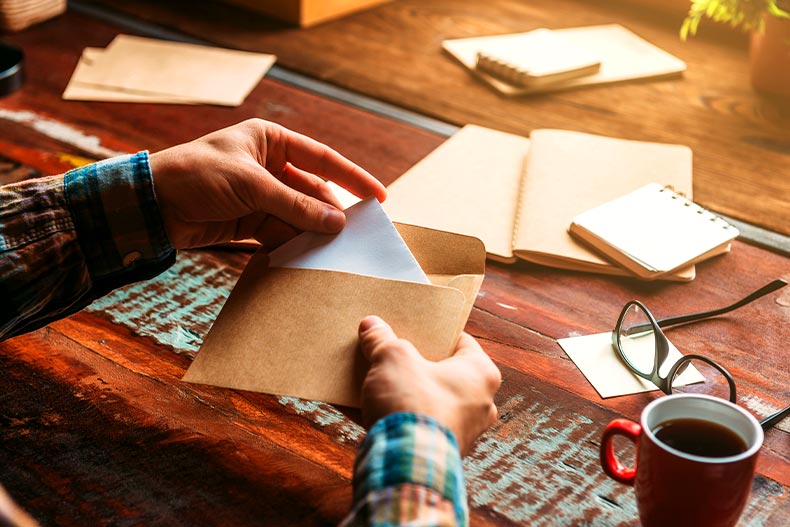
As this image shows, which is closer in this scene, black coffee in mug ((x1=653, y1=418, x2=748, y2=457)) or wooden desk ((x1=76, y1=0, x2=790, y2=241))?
black coffee in mug ((x1=653, y1=418, x2=748, y2=457))

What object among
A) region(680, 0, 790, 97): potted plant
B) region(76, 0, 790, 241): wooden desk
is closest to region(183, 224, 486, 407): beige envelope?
region(76, 0, 790, 241): wooden desk

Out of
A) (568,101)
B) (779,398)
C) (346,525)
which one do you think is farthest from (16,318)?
(568,101)

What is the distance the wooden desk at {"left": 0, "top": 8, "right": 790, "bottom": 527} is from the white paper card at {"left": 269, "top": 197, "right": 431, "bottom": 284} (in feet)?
0.46

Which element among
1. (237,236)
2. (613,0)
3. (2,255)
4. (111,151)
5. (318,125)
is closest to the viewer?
(2,255)

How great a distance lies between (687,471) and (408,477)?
21 centimetres

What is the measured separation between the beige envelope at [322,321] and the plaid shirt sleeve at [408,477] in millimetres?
102

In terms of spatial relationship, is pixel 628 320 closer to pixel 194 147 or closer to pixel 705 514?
pixel 705 514

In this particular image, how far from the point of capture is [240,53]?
1.61 metres

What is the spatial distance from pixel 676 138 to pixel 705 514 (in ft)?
2.82

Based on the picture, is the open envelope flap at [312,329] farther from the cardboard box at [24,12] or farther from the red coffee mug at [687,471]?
the cardboard box at [24,12]

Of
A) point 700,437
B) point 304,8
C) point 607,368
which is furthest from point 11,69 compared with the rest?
point 700,437

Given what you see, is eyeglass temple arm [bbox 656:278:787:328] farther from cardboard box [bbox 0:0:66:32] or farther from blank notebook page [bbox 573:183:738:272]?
cardboard box [bbox 0:0:66:32]

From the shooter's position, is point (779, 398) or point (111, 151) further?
point (111, 151)

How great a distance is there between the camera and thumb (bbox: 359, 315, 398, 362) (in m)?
0.74
